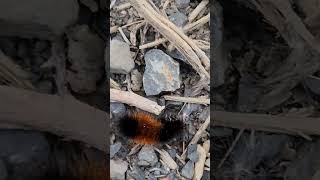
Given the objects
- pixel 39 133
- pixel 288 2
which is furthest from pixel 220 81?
pixel 39 133

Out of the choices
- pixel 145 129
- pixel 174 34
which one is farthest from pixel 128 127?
pixel 174 34

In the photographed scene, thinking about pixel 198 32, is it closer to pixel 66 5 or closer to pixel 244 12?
pixel 244 12

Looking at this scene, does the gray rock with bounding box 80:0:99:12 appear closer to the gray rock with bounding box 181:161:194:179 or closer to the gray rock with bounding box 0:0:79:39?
the gray rock with bounding box 0:0:79:39

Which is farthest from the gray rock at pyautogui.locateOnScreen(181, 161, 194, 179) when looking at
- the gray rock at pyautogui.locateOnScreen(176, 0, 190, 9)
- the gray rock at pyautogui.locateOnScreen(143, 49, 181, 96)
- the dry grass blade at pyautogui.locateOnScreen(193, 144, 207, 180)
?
the gray rock at pyautogui.locateOnScreen(176, 0, 190, 9)

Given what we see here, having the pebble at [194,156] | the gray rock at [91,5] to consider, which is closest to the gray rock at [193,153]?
the pebble at [194,156]

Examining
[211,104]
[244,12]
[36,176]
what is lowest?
[36,176]

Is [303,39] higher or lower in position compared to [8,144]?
higher
